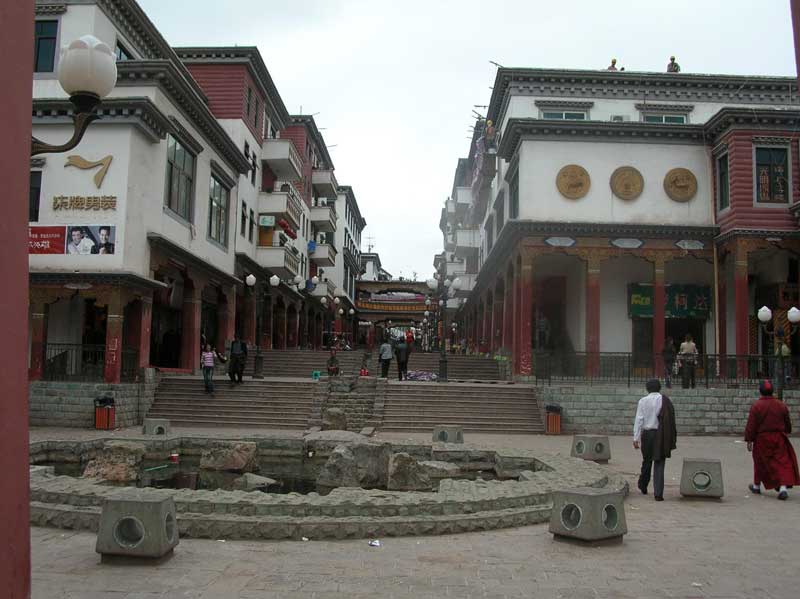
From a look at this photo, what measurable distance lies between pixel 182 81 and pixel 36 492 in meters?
17.4

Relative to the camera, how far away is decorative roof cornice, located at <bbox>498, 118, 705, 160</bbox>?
26.6m

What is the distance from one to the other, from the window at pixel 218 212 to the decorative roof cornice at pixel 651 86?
1309 cm

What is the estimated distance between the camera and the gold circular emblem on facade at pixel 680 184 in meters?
27.1

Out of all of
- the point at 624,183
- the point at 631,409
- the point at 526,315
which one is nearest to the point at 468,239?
the point at 624,183

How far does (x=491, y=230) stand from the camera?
127ft

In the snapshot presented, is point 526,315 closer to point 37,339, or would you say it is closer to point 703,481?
point 37,339

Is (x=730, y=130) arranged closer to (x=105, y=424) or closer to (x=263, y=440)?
(x=263, y=440)

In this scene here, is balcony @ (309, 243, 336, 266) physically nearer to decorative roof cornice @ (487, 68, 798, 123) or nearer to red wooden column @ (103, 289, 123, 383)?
decorative roof cornice @ (487, 68, 798, 123)

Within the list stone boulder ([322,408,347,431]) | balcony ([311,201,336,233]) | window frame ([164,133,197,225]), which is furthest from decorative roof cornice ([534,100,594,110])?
balcony ([311,201,336,233])

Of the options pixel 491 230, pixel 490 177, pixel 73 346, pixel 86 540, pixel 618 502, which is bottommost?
pixel 86 540

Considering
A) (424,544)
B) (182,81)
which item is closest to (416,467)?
(424,544)

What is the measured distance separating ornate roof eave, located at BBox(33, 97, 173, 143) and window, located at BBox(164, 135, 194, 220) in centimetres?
240

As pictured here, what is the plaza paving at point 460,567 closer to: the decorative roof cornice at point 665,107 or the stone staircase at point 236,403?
the stone staircase at point 236,403

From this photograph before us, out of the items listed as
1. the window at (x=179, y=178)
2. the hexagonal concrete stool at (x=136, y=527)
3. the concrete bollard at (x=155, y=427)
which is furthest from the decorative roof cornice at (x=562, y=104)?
the hexagonal concrete stool at (x=136, y=527)
